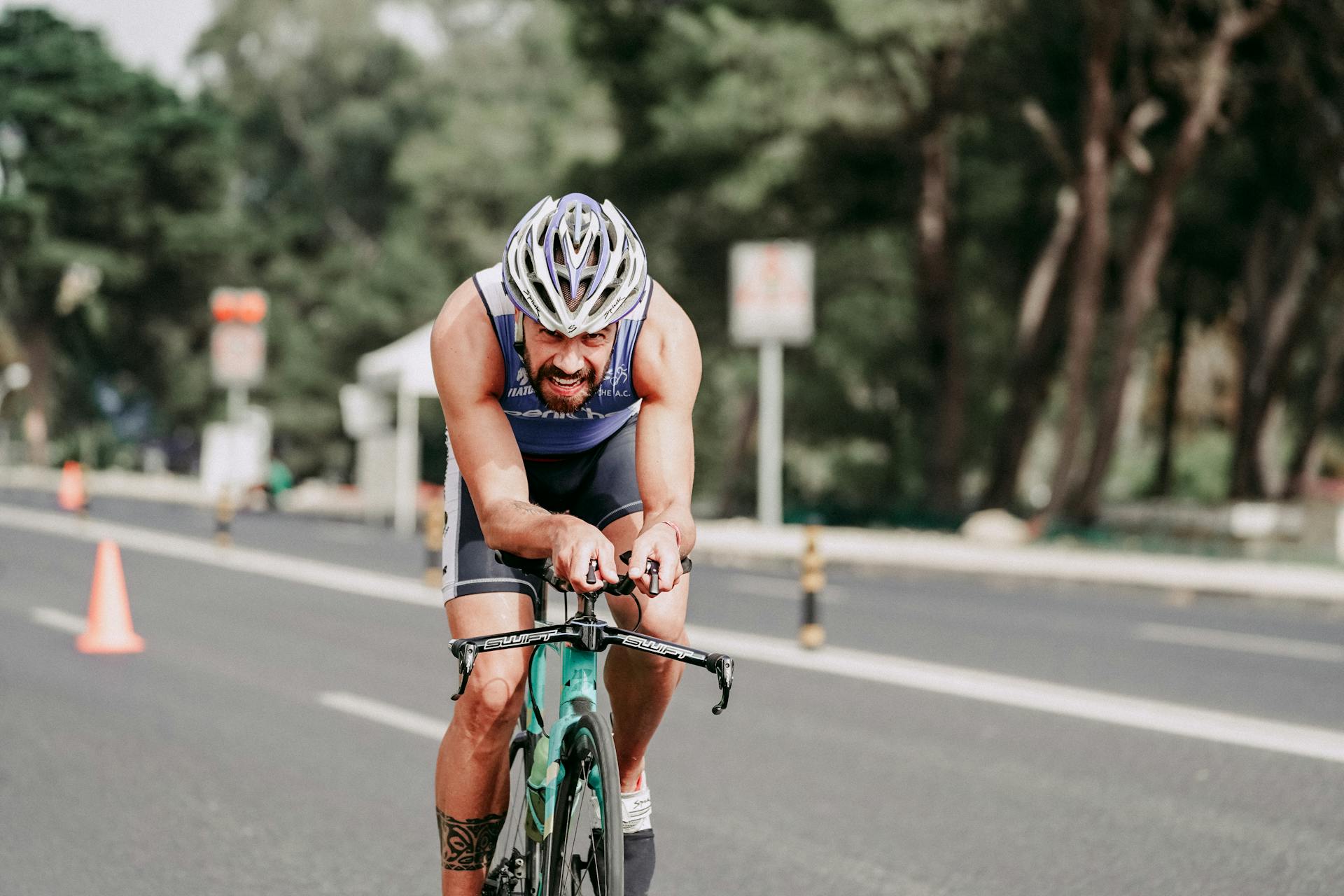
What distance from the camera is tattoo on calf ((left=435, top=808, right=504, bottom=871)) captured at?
4137 mm

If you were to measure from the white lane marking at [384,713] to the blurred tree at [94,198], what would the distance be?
5095 centimetres

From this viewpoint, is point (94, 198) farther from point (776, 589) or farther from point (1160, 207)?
point (776, 589)

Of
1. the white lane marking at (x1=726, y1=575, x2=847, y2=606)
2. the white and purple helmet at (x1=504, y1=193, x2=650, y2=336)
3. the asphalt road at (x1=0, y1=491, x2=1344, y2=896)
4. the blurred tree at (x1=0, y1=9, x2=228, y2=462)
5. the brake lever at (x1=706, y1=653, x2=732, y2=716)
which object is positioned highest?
the blurred tree at (x1=0, y1=9, x2=228, y2=462)

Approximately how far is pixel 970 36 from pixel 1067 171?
9.23 ft

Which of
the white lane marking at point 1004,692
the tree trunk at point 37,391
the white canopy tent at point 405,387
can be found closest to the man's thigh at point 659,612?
the white lane marking at point 1004,692

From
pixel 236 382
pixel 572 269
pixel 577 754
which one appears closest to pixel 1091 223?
pixel 236 382

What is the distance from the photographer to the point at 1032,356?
29172 mm

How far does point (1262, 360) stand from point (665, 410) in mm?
28971

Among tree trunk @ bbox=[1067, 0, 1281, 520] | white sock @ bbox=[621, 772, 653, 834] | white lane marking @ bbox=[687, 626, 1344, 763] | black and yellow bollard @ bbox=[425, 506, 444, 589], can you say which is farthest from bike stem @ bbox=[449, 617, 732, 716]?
tree trunk @ bbox=[1067, 0, 1281, 520]

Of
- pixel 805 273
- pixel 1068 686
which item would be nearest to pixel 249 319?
pixel 805 273

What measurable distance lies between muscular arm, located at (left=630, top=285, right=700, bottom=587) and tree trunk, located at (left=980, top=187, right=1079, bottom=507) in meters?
25.4

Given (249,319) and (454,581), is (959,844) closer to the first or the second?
(454,581)

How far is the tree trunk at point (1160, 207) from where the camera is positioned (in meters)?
24.7

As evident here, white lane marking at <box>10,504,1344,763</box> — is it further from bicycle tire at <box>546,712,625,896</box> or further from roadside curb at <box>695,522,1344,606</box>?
bicycle tire at <box>546,712,625,896</box>
